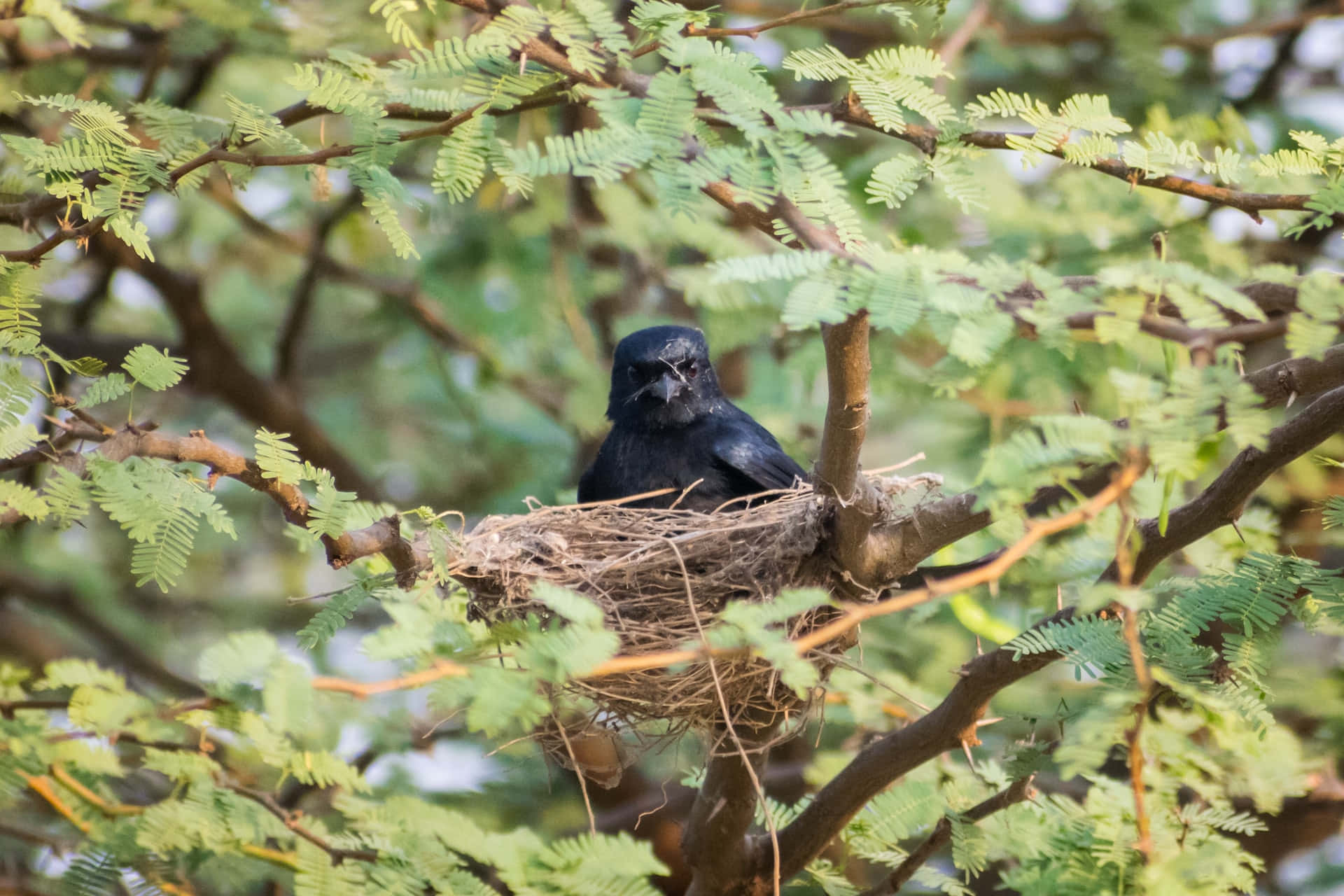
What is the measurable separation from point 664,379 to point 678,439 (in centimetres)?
32

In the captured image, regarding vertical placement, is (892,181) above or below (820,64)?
below

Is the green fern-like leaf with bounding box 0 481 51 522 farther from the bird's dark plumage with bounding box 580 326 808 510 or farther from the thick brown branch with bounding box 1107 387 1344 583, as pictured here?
the thick brown branch with bounding box 1107 387 1344 583

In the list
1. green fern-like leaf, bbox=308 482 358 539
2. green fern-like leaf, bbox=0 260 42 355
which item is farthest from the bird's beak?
green fern-like leaf, bbox=0 260 42 355

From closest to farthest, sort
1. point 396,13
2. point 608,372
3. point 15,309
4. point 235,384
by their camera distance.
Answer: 1. point 15,309
2. point 396,13
3. point 235,384
4. point 608,372

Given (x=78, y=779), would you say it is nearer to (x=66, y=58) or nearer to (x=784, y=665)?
(x=784, y=665)

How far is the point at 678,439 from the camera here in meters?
5.48

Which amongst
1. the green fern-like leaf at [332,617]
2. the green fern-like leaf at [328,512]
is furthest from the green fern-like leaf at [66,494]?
the green fern-like leaf at [332,617]

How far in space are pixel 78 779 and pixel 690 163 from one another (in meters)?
3.00

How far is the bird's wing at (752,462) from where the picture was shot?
5188mm

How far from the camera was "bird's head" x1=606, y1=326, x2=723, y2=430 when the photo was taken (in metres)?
5.37

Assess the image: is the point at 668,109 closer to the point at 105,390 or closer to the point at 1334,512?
the point at 105,390

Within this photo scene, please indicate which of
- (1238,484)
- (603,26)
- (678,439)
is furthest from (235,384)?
(1238,484)

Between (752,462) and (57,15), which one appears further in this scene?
(752,462)

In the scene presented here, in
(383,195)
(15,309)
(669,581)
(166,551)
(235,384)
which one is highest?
(383,195)
